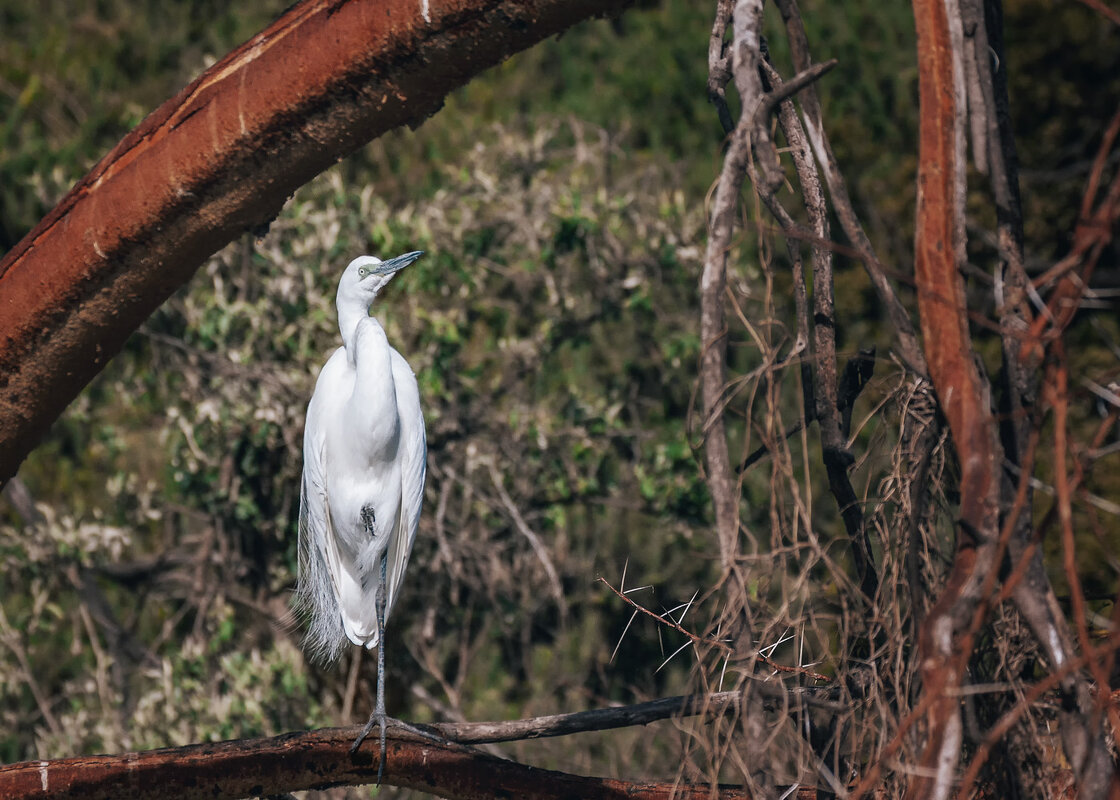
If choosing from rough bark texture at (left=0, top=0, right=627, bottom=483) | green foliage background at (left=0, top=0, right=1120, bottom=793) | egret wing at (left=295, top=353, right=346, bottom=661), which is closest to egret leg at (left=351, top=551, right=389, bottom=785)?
egret wing at (left=295, top=353, right=346, bottom=661)

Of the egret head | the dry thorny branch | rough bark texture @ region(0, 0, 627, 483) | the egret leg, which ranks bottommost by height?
the egret leg

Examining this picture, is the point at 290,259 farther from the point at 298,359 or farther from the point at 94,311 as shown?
the point at 94,311

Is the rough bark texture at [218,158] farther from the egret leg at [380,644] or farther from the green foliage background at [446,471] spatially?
the green foliage background at [446,471]

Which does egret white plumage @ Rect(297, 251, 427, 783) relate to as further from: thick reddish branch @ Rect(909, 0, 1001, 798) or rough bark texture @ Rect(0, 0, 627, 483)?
thick reddish branch @ Rect(909, 0, 1001, 798)

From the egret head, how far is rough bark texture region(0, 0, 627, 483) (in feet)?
2.18

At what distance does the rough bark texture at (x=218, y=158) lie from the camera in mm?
1661

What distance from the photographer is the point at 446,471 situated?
4234 millimetres

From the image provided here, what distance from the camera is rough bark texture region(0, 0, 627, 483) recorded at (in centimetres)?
166

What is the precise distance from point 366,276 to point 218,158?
87 cm

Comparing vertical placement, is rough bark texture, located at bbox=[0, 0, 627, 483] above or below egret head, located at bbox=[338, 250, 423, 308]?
above

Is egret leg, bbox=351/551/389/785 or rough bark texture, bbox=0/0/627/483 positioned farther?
egret leg, bbox=351/551/389/785

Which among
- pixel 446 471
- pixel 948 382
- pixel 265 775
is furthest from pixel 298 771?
pixel 446 471

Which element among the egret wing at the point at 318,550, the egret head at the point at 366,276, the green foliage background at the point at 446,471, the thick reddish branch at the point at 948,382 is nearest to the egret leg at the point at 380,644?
the egret wing at the point at 318,550

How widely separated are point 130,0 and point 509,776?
29.5ft
